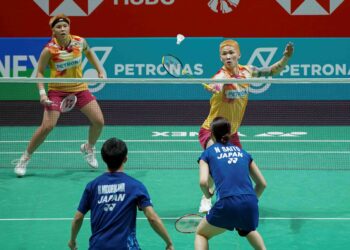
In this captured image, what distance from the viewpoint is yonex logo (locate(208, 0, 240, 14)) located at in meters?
14.1

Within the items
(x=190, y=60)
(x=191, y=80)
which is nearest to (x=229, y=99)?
(x=191, y=80)

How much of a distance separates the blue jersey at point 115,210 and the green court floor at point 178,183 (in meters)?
2.07

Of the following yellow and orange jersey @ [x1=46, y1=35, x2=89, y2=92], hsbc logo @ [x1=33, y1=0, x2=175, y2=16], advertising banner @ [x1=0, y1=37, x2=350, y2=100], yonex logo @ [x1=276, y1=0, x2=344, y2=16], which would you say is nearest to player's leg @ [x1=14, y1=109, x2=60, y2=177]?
yellow and orange jersey @ [x1=46, y1=35, x2=89, y2=92]

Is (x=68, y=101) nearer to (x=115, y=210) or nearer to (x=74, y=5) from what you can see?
(x=115, y=210)

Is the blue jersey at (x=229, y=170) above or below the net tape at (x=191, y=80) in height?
below

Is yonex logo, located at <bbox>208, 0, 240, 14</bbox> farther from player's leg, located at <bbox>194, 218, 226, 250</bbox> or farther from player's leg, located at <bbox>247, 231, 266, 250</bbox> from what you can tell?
player's leg, located at <bbox>247, 231, 266, 250</bbox>

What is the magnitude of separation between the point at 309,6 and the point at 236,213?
9.24 meters

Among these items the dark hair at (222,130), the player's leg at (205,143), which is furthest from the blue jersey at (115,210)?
the player's leg at (205,143)

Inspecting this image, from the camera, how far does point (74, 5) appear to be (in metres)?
14.2

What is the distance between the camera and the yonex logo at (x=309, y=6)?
14008mm

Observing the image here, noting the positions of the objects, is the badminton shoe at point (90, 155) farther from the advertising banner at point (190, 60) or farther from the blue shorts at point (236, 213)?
the blue shorts at point (236, 213)

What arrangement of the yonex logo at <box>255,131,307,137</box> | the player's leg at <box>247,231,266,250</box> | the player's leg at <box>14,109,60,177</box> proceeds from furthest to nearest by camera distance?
1. the yonex logo at <box>255,131,307,137</box>
2. the player's leg at <box>14,109,60,177</box>
3. the player's leg at <box>247,231,266,250</box>

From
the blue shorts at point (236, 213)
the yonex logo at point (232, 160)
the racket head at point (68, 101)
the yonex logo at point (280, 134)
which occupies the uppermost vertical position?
the yonex logo at point (232, 160)

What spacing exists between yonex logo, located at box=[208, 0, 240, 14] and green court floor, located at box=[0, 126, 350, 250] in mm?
2820
